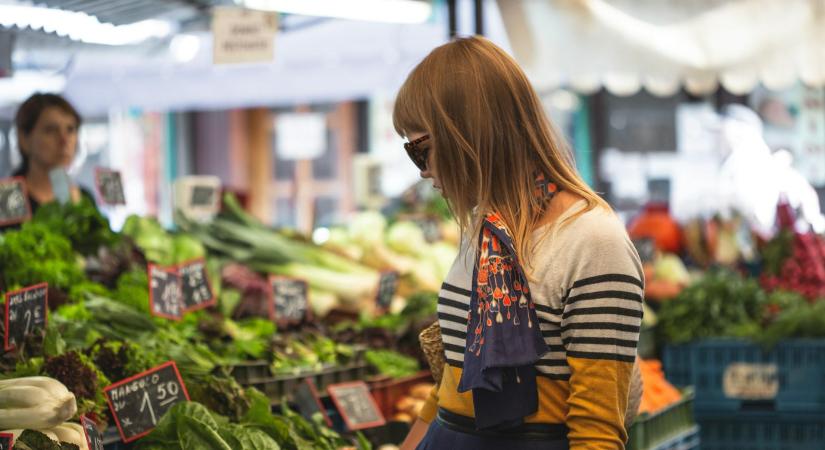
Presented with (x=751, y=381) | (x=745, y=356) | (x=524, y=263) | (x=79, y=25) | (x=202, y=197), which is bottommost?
(x=751, y=381)

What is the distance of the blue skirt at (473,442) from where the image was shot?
70.9 inches

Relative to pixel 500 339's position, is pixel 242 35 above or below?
above

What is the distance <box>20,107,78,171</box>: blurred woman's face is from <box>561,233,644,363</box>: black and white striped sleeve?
11.8 ft

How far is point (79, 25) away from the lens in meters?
3.98

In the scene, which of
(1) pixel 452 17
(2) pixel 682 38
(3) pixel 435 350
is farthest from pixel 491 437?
(2) pixel 682 38

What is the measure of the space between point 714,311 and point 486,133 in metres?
3.94

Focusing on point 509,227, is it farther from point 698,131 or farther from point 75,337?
point 698,131

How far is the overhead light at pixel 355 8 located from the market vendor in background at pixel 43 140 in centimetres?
102

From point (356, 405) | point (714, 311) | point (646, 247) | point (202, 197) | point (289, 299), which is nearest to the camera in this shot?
point (356, 405)

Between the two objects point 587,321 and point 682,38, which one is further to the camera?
point 682,38

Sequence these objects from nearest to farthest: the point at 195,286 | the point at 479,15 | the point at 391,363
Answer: the point at 195,286, the point at 391,363, the point at 479,15

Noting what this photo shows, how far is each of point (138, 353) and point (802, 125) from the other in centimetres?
828

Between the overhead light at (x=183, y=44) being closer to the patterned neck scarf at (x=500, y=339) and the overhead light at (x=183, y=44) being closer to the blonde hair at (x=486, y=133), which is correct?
the blonde hair at (x=486, y=133)

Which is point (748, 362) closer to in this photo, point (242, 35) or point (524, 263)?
point (242, 35)
